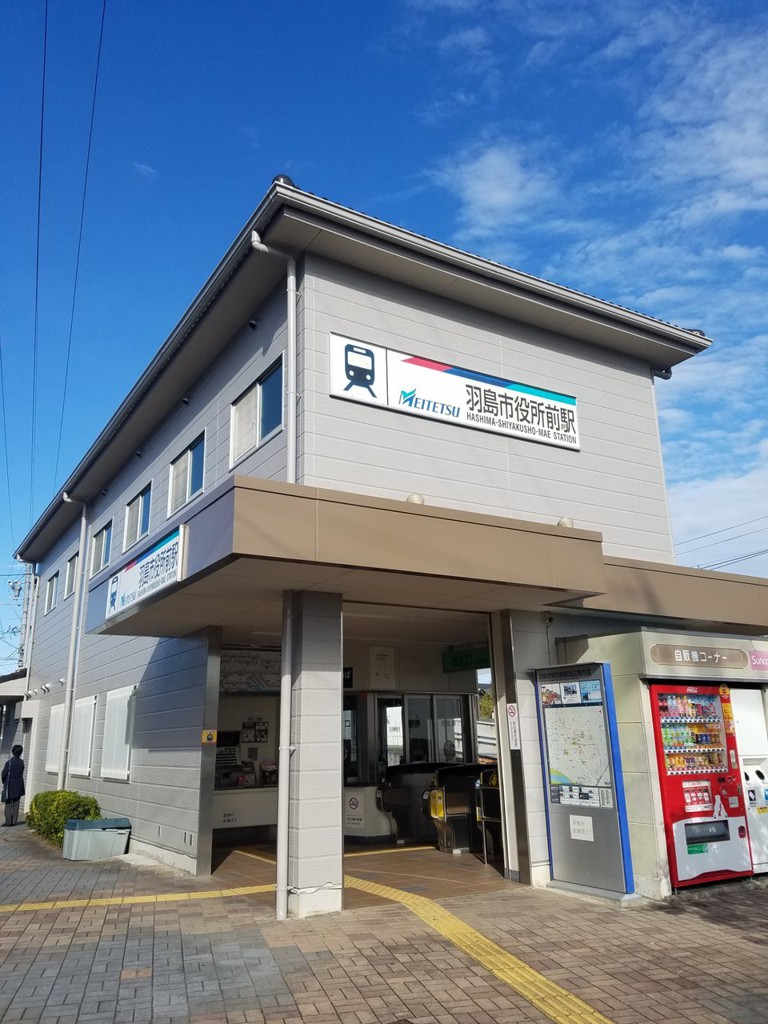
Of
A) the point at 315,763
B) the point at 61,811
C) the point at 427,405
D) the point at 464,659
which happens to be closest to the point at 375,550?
the point at 315,763

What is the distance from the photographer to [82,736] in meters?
16.4

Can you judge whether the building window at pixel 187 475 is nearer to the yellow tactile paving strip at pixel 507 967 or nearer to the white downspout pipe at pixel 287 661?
the white downspout pipe at pixel 287 661

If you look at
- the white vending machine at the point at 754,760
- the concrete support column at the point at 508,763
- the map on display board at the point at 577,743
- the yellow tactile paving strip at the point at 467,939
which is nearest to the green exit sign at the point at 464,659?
the concrete support column at the point at 508,763

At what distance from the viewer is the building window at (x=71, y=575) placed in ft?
64.5

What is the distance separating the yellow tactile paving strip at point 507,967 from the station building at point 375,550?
99 centimetres

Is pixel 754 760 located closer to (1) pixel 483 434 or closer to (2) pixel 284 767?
(1) pixel 483 434

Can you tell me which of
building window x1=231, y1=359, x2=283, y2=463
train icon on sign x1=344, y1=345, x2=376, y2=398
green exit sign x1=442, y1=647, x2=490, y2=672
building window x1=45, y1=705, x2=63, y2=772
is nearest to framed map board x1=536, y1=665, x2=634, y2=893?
train icon on sign x1=344, y1=345, x2=376, y2=398

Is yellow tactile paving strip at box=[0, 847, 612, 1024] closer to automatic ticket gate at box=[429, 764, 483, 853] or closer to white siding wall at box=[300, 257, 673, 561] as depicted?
automatic ticket gate at box=[429, 764, 483, 853]

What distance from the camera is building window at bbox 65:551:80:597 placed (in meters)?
19.7

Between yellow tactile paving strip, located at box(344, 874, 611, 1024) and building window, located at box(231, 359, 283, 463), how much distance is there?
17.4ft

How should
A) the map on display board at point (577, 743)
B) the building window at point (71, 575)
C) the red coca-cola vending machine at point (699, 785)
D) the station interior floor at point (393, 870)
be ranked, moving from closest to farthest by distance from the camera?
the red coca-cola vending machine at point (699, 785) < the map on display board at point (577, 743) < the station interior floor at point (393, 870) < the building window at point (71, 575)

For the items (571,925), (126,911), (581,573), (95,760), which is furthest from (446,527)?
(95,760)

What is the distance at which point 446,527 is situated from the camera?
25.4ft

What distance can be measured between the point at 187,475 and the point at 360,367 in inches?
182
